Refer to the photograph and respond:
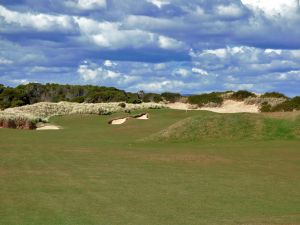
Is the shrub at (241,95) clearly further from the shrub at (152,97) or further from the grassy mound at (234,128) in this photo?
the grassy mound at (234,128)

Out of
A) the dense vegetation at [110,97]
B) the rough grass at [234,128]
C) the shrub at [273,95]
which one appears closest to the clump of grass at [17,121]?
the rough grass at [234,128]

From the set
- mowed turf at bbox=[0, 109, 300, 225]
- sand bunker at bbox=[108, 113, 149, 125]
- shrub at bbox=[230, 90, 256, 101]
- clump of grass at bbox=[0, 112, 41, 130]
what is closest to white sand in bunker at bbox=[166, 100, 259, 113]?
shrub at bbox=[230, 90, 256, 101]

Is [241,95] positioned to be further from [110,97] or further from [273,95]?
[110,97]

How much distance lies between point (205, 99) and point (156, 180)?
205 ft

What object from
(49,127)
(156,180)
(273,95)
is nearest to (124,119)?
(49,127)

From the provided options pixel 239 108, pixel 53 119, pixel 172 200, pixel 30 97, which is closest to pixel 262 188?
pixel 172 200

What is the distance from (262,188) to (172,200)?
11.0ft

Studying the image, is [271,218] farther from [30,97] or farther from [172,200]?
[30,97]

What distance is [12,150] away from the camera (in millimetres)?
28672

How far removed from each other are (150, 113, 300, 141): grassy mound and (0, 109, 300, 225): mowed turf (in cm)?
12

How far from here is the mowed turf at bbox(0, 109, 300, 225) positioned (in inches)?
501

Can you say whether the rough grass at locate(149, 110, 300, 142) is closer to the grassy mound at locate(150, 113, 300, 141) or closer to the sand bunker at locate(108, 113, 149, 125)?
the grassy mound at locate(150, 113, 300, 141)

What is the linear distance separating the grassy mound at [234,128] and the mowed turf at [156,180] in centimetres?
12

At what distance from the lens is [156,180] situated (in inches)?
722
